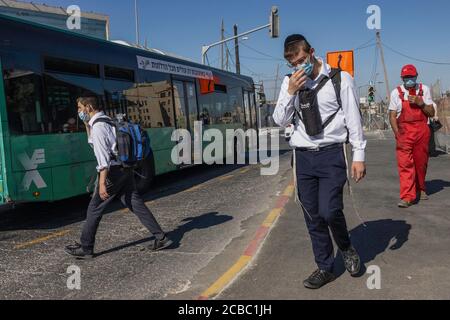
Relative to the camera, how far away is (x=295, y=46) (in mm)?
3902

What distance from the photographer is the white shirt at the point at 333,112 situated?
13.0ft

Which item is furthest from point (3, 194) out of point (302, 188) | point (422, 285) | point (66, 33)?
point (422, 285)

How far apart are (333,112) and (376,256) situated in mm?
1727

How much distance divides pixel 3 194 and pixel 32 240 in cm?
82

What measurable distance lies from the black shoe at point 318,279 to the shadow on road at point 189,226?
85.5 inches

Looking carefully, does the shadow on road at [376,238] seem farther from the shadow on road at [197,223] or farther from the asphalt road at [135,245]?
the shadow on road at [197,223]

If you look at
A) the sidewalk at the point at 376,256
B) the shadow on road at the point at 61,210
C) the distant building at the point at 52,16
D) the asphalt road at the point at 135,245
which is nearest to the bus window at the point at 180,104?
the shadow on road at the point at 61,210

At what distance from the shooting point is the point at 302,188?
4141 millimetres

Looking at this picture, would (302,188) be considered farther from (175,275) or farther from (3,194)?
(3,194)

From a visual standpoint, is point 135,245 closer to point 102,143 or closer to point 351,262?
point 102,143

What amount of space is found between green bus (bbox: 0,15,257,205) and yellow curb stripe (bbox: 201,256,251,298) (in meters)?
1.95

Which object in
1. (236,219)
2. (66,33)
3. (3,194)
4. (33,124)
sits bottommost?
(236,219)

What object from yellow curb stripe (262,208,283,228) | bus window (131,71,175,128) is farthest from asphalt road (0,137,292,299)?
bus window (131,71,175,128)

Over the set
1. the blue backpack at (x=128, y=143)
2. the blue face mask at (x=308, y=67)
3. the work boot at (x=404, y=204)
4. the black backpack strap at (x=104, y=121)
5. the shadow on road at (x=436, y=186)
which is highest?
the blue face mask at (x=308, y=67)
